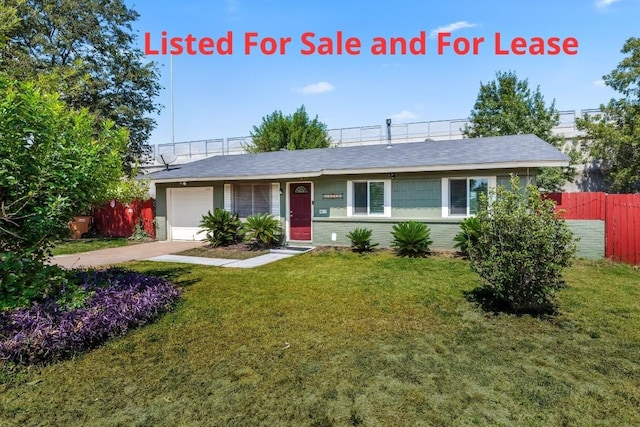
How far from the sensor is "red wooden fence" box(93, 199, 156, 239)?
15422 millimetres

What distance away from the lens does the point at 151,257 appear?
10586 millimetres

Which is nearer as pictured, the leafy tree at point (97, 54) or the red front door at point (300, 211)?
the red front door at point (300, 211)

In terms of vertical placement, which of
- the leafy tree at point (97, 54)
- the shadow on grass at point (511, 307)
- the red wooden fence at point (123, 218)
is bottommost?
the shadow on grass at point (511, 307)

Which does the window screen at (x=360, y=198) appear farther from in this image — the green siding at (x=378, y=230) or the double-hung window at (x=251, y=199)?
the double-hung window at (x=251, y=199)

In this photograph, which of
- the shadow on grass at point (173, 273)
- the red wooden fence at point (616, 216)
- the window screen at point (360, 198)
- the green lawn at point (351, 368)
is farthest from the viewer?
the window screen at point (360, 198)

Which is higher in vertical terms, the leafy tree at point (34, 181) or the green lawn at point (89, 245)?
the leafy tree at point (34, 181)

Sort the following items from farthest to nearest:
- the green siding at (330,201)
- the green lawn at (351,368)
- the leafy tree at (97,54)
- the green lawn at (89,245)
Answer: the leafy tree at (97,54)
the green lawn at (89,245)
the green siding at (330,201)
the green lawn at (351,368)

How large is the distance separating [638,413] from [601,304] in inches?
134

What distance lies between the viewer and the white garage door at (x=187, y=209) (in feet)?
45.9

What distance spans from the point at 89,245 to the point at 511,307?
14175 mm

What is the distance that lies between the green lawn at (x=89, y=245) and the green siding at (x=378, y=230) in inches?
303

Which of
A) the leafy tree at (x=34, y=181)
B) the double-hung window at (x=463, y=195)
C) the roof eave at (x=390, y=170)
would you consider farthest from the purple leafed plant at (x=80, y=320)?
the double-hung window at (x=463, y=195)

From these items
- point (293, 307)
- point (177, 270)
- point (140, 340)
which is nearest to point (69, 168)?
point (140, 340)

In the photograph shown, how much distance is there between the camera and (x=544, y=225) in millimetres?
4703
